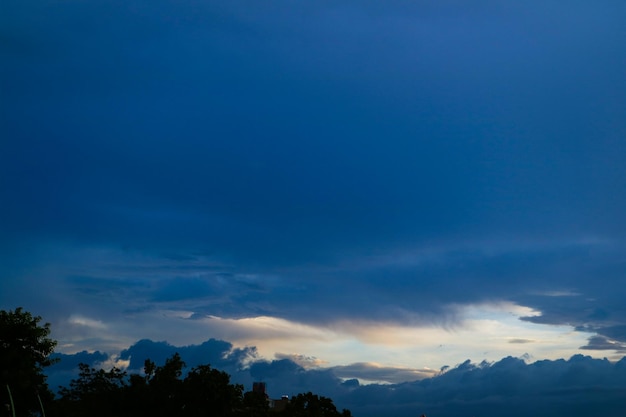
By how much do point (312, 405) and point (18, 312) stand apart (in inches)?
1383

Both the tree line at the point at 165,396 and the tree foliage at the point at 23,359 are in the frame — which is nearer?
the tree foliage at the point at 23,359

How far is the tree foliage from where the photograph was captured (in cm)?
3928

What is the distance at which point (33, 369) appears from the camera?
4006 cm

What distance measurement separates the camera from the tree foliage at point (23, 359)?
3928 cm

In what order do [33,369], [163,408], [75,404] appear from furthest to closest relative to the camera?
[75,404]
[163,408]
[33,369]

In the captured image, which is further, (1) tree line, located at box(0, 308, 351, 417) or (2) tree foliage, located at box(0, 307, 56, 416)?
(1) tree line, located at box(0, 308, 351, 417)

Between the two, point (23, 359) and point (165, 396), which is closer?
point (23, 359)

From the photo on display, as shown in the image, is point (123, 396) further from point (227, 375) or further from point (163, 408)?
point (227, 375)

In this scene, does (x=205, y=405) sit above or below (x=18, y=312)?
below

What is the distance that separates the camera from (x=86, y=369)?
6156 centimetres

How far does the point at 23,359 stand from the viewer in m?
39.6

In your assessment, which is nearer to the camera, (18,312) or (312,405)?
(18,312)

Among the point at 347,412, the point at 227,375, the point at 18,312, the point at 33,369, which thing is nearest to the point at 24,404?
the point at 33,369

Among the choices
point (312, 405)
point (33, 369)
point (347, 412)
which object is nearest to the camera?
point (33, 369)
